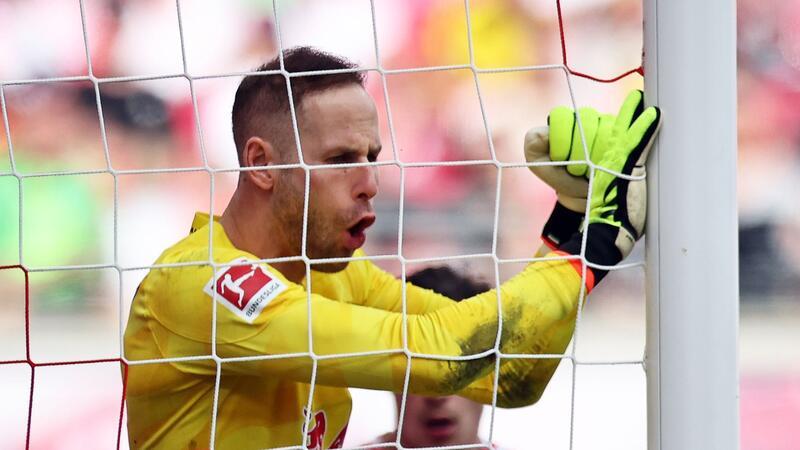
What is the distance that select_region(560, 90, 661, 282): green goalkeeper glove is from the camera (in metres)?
0.96

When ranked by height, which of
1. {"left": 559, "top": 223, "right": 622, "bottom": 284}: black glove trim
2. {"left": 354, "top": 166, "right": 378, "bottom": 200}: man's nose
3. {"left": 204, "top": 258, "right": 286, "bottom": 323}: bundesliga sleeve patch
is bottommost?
{"left": 204, "top": 258, "right": 286, "bottom": 323}: bundesliga sleeve patch

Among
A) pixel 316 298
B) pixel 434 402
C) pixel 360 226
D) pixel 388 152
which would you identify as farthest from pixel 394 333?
pixel 388 152

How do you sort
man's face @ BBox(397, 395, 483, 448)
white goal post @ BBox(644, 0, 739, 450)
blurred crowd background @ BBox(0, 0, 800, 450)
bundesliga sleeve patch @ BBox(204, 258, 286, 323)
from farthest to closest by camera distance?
blurred crowd background @ BBox(0, 0, 800, 450) < man's face @ BBox(397, 395, 483, 448) < bundesliga sleeve patch @ BBox(204, 258, 286, 323) < white goal post @ BBox(644, 0, 739, 450)

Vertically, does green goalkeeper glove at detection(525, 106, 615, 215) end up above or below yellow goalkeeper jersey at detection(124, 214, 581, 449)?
above

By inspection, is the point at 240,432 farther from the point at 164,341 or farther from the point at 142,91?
the point at 142,91

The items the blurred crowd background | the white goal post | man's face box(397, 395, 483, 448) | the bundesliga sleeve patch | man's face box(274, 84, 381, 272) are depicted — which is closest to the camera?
the white goal post

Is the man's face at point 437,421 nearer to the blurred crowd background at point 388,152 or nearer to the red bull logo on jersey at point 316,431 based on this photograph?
the red bull logo on jersey at point 316,431

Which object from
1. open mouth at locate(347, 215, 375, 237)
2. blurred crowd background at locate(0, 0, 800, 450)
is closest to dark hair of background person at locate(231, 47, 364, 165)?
open mouth at locate(347, 215, 375, 237)

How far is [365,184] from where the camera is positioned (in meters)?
1.17

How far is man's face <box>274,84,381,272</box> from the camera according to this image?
1.16 metres

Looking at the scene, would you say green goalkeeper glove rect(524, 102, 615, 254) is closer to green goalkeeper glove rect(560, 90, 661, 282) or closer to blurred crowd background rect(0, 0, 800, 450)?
green goalkeeper glove rect(560, 90, 661, 282)

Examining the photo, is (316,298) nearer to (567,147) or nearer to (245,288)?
(245,288)

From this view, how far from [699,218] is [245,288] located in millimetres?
416

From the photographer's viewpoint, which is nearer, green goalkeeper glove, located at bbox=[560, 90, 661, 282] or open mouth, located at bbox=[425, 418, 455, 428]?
green goalkeeper glove, located at bbox=[560, 90, 661, 282]
